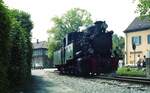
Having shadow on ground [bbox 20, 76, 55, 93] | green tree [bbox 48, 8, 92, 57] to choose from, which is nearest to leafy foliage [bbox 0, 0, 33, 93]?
shadow on ground [bbox 20, 76, 55, 93]

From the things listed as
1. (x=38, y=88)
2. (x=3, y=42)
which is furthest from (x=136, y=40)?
(x=3, y=42)

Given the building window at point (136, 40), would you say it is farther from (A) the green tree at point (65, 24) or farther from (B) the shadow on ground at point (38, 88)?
(B) the shadow on ground at point (38, 88)

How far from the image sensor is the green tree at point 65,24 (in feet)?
312

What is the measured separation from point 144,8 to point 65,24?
172 ft

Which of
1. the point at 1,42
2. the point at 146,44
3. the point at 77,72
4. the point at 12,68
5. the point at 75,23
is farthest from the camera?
the point at 75,23

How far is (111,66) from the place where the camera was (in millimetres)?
32062

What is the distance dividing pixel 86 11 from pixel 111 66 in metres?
66.5

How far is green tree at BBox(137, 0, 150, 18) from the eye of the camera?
44331mm

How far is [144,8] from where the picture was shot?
1773 inches

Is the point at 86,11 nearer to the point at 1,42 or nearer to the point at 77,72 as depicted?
the point at 77,72

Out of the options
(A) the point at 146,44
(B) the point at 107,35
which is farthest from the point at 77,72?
(A) the point at 146,44

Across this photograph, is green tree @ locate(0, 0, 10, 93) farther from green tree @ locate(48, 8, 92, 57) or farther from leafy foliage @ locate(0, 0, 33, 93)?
green tree @ locate(48, 8, 92, 57)

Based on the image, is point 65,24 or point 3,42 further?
point 65,24

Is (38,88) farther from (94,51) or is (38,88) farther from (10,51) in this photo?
(94,51)
